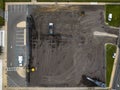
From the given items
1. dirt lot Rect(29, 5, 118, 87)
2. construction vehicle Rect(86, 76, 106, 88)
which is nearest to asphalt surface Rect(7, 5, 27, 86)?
dirt lot Rect(29, 5, 118, 87)

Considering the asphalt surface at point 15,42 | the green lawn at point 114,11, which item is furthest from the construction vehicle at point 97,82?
the asphalt surface at point 15,42

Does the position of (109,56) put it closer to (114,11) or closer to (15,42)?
(114,11)

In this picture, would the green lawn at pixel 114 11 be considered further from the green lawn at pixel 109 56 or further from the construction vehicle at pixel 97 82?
the construction vehicle at pixel 97 82

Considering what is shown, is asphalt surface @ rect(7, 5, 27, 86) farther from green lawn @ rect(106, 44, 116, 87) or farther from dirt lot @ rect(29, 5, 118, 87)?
green lawn @ rect(106, 44, 116, 87)

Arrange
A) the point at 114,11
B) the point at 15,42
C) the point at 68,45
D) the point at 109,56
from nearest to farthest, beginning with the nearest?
the point at 114,11, the point at 109,56, the point at 15,42, the point at 68,45

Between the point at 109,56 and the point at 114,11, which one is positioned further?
the point at 109,56

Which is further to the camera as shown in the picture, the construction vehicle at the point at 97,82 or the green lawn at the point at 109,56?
the construction vehicle at the point at 97,82

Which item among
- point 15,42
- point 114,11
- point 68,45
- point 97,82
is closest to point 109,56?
point 97,82
